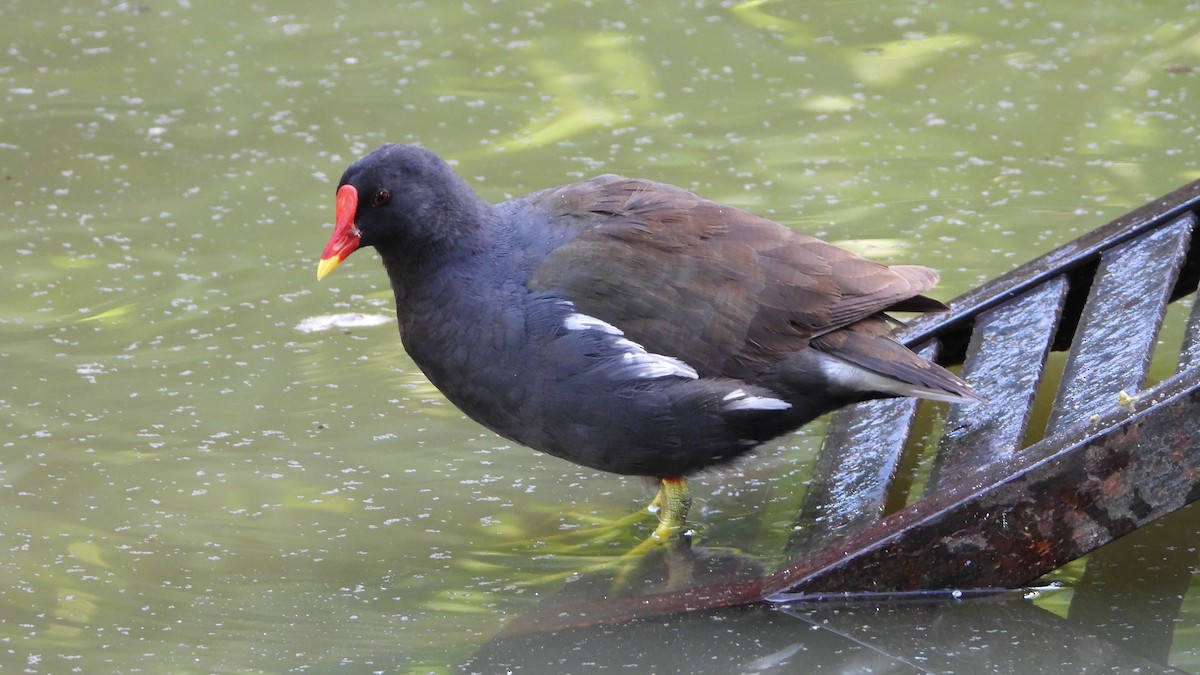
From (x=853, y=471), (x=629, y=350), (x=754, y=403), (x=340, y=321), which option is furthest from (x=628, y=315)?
(x=340, y=321)

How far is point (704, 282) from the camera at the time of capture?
2.82m

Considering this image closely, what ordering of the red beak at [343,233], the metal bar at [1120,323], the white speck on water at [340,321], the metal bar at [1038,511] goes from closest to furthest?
the metal bar at [1038,511] → the metal bar at [1120,323] → the red beak at [343,233] → the white speck on water at [340,321]

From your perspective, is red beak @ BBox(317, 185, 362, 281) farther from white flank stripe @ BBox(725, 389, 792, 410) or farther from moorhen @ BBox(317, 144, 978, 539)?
white flank stripe @ BBox(725, 389, 792, 410)

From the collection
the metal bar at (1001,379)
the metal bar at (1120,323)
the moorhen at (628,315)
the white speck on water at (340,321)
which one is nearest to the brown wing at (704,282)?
the moorhen at (628,315)

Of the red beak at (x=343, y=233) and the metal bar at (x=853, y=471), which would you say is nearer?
the metal bar at (x=853, y=471)

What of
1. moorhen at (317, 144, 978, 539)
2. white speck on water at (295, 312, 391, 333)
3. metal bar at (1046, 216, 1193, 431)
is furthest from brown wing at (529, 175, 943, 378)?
white speck on water at (295, 312, 391, 333)

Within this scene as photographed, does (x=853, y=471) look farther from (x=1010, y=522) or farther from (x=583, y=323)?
(x=583, y=323)

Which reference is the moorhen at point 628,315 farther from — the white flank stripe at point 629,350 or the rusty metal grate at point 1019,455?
the rusty metal grate at point 1019,455

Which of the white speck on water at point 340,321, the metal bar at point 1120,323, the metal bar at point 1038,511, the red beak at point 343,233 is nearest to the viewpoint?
the metal bar at point 1038,511

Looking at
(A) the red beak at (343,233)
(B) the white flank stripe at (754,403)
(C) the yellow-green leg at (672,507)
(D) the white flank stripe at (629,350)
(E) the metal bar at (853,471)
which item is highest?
(A) the red beak at (343,233)

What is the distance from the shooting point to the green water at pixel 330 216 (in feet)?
9.23

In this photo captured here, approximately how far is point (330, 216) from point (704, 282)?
1893 millimetres

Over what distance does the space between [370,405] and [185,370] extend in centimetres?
49

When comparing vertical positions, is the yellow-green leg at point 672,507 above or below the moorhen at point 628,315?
below
